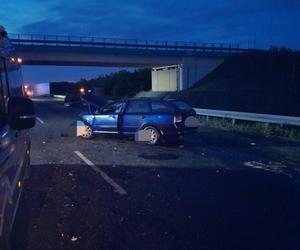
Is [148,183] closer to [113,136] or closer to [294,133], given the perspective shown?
[113,136]

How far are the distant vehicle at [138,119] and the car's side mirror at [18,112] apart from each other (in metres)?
10.3

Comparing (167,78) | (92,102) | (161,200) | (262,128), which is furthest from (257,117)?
(167,78)

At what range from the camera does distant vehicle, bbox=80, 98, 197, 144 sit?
14.2 meters

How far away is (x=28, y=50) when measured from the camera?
4881 cm

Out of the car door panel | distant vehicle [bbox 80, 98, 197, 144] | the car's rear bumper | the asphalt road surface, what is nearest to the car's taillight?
distant vehicle [bbox 80, 98, 197, 144]

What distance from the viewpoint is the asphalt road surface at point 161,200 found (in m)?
5.23

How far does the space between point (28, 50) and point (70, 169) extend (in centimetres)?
4192

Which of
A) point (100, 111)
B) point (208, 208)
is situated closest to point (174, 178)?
point (208, 208)

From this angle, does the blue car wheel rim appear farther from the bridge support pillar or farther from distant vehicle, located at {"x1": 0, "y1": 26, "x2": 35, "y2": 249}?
the bridge support pillar

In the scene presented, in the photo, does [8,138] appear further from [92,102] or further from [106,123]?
[92,102]

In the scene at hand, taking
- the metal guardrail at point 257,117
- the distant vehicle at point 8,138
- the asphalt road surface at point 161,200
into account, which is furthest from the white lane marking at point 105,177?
the metal guardrail at point 257,117

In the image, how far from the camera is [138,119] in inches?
575

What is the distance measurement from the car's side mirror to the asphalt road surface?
1694 mm

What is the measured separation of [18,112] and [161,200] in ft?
12.4
